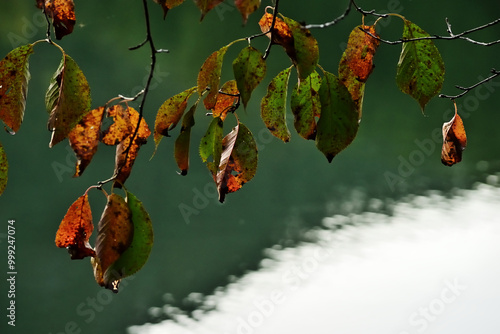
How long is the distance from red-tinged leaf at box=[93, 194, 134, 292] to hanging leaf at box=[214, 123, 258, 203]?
0.07m

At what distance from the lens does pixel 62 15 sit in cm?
30

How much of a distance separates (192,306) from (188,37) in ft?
2.97

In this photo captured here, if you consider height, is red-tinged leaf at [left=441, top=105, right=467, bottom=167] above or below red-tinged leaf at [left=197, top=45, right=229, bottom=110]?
below

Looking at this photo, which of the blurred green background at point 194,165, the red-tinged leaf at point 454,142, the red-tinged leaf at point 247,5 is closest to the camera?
the red-tinged leaf at point 247,5

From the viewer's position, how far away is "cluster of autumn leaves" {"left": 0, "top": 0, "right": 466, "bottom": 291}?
0.26 m

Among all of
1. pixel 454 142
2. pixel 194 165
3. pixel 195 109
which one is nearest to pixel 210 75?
pixel 195 109

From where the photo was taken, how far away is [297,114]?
30 centimetres

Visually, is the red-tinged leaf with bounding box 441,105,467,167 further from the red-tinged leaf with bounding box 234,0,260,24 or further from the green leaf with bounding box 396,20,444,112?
the red-tinged leaf with bounding box 234,0,260,24

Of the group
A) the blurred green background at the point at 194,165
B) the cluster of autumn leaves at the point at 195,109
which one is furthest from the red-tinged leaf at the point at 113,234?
the blurred green background at the point at 194,165

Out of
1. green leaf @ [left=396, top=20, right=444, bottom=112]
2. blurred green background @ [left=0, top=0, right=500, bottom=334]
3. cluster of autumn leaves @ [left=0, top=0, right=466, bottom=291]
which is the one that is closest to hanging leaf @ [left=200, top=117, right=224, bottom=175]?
cluster of autumn leaves @ [left=0, top=0, right=466, bottom=291]

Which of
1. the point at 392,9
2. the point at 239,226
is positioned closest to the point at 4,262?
the point at 239,226

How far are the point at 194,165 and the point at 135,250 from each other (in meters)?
1.33

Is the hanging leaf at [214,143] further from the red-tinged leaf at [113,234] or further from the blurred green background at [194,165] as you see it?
the blurred green background at [194,165]

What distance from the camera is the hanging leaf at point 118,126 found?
0.94 ft
